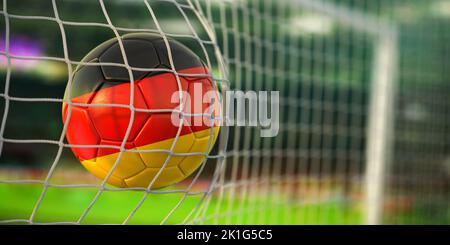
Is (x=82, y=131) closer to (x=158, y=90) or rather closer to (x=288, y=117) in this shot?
(x=158, y=90)

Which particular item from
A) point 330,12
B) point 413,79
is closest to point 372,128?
point 330,12

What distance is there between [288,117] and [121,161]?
3.57 m

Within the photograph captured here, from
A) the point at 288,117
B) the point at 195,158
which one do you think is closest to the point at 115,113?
the point at 195,158

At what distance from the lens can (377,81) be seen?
11.1 ft

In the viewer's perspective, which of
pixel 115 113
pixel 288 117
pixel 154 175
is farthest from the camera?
pixel 288 117

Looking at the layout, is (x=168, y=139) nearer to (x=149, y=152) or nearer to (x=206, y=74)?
(x=149, y=152)

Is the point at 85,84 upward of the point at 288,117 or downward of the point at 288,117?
downward

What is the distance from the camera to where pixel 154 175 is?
1474mm

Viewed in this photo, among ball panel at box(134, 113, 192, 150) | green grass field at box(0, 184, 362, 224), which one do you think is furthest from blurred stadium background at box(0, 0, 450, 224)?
ball panel at box(134, 113, 192, 150)

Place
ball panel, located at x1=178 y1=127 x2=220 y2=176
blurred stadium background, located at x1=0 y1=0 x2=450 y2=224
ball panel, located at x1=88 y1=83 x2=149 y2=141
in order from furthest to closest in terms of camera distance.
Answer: blurred stadium background, located at x1=0 y1=0 x2=450 y2=224 < ball panel, located at x1=178 y1=127 x2=220 y2=176 < ball panel, located at x1=88 y1=83 x2=149 y2=141

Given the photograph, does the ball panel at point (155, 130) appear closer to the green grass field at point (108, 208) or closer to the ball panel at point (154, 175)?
the ball panel at point (154, 175)

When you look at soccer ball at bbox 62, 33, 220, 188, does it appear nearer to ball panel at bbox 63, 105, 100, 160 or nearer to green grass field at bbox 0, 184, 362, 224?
ball panel at bbox 63, 105, 100, 160

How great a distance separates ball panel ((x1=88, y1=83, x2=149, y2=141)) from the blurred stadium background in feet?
0.41

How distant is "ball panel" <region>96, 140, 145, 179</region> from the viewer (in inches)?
55.3
